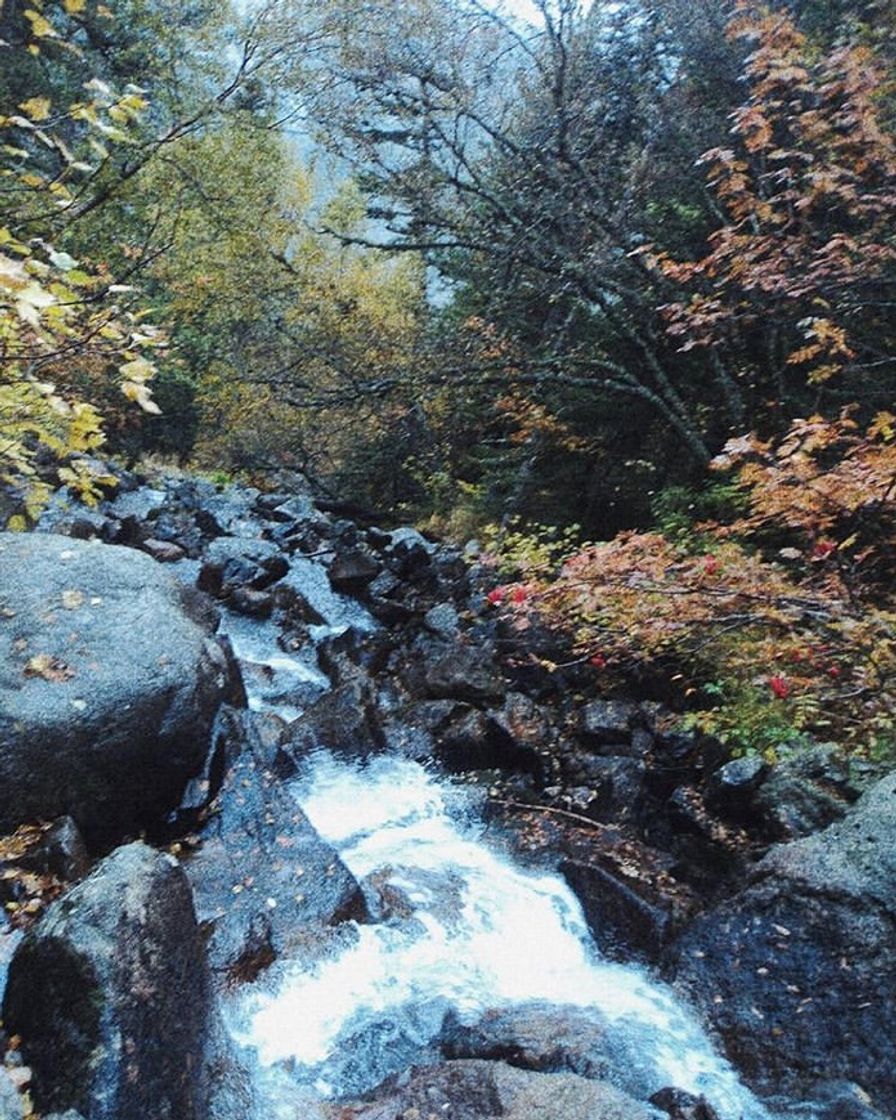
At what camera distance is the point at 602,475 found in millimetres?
11234

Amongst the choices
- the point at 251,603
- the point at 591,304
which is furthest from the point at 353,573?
the point at 591,304

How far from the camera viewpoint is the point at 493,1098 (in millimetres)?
3201

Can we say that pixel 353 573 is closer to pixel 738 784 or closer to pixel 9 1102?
pixel 738 784

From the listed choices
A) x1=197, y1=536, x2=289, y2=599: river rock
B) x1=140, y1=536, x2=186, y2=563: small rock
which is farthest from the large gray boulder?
x1=140, y1=536, x2=186, y2=563: small rock

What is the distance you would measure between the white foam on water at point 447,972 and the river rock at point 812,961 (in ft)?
0.83

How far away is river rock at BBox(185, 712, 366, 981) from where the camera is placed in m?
4.34

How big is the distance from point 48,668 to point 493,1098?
3716 mm

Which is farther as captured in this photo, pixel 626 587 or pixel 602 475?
pixel 602 475

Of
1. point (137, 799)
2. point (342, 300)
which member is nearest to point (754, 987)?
point (137, 799)

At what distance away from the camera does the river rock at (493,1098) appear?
9.97 feet

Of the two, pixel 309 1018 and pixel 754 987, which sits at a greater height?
pixel 754 987

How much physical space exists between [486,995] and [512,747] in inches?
98.9

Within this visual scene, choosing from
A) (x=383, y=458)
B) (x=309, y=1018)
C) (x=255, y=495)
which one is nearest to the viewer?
(x=309, y=1018)

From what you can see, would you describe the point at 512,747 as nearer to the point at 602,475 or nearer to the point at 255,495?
the point at 602,475
